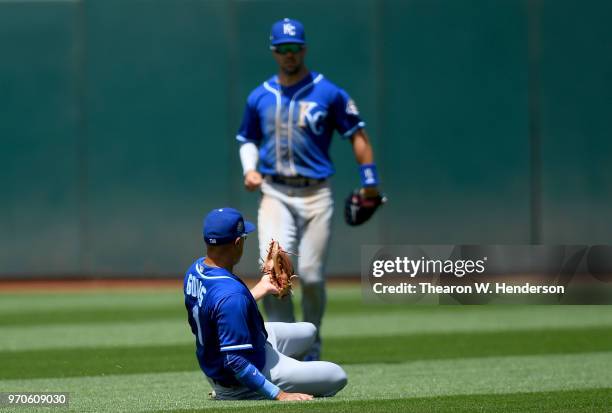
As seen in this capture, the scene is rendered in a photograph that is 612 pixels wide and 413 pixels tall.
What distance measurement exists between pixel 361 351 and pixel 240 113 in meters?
7.91

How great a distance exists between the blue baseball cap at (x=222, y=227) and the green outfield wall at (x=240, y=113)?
36.3 feet

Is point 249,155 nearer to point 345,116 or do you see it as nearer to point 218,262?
point 345,116

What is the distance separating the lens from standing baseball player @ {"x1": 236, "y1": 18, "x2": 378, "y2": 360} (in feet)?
30.4

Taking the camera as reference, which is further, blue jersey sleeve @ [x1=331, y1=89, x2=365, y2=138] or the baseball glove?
the baseball glove

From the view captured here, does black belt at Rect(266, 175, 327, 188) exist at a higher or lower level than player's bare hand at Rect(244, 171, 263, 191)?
lower

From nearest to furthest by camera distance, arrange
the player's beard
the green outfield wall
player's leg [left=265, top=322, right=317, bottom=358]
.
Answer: player's leg [left=265, top=322, right=317, bottom=358] → the player's beard → the green outfield wall

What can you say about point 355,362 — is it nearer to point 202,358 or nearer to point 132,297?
point 202,358

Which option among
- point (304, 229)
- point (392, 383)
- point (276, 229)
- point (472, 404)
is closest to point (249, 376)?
point (472, 404)

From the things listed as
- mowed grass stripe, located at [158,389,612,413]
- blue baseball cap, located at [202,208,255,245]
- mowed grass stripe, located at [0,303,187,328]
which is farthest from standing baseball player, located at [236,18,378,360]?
mowed grass stripe, located at [0,303,187,328]

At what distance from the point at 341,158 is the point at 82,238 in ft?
12.5

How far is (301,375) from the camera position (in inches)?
270

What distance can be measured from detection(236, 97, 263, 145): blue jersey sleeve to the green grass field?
175cm

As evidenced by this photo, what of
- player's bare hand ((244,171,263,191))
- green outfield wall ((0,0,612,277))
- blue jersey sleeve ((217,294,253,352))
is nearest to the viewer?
blue jersey sleeve ((217,294,253,352))

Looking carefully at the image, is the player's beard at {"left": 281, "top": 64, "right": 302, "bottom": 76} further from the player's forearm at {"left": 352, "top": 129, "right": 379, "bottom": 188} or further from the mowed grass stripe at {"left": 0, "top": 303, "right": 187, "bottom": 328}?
the mowed grass stripe at {"left": 0, "top": 303, "right": 187, "bottom": 328}
